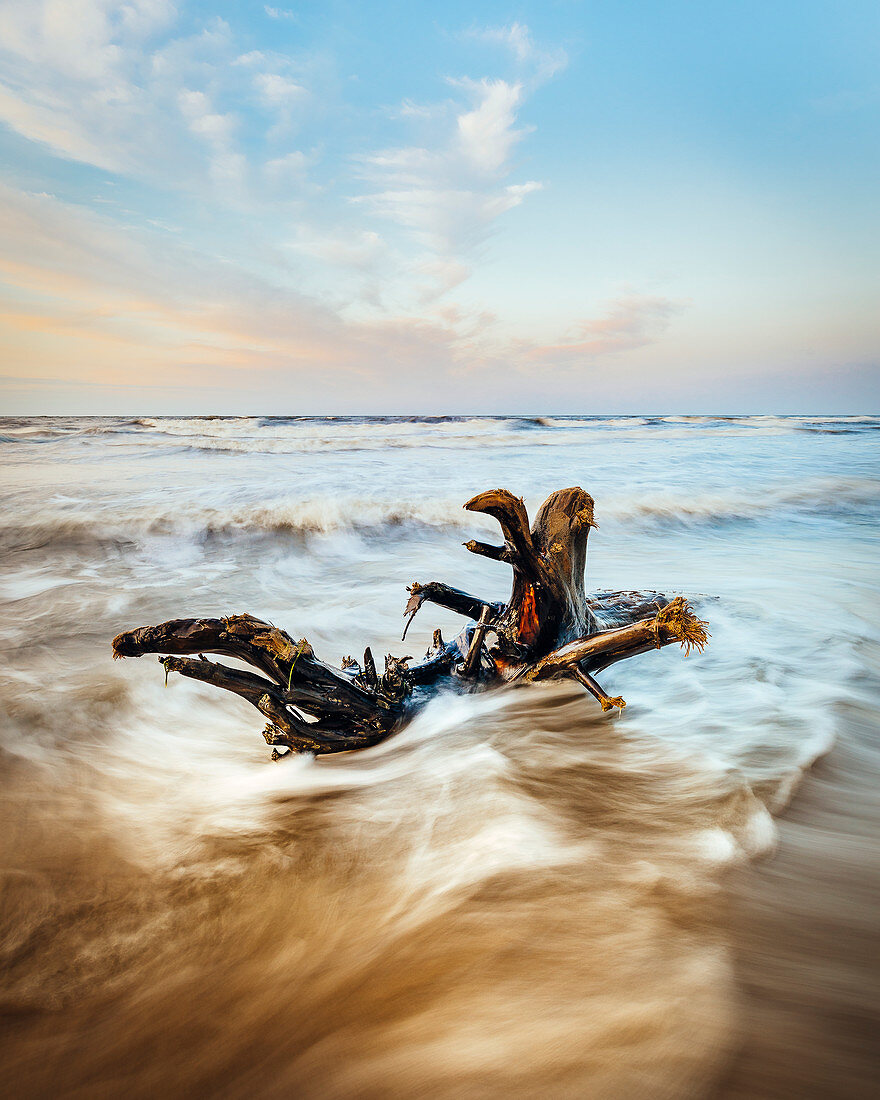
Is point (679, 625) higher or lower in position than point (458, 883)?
higher

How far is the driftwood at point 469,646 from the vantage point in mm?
2113

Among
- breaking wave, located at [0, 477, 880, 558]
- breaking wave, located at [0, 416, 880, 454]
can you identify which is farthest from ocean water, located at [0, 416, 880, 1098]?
breaking wave, located at [0, 416, 880, 454]

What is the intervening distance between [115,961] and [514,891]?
116cm

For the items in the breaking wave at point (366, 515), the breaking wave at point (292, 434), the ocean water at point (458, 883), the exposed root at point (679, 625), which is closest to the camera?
the ocean water at point (458, 883)

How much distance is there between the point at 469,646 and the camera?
2.88 m

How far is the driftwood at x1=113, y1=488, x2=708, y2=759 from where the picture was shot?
6.93 ft

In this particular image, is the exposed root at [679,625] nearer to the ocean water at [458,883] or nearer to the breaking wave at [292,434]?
the ocean water at [458,883]

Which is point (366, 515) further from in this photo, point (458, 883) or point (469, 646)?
point (458, 883)

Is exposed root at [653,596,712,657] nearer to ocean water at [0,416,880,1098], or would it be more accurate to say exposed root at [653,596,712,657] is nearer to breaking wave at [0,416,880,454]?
ocean water at [0,416,880,1098]

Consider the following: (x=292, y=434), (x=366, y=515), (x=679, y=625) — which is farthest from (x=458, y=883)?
(x=292, y=434)

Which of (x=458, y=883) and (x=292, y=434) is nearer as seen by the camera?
(x=458, y=883)

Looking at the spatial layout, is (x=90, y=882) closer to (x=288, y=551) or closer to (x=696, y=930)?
(x=696, y=930)

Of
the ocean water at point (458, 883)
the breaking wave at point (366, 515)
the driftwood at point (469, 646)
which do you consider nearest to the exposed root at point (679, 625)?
the driftwood at point (469, 646)

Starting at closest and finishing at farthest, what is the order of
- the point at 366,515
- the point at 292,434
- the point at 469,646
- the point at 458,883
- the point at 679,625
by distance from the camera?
the point at 458,883, the point at 679,625, the point at 469,646, the point at 366,515, the point at 292,434
